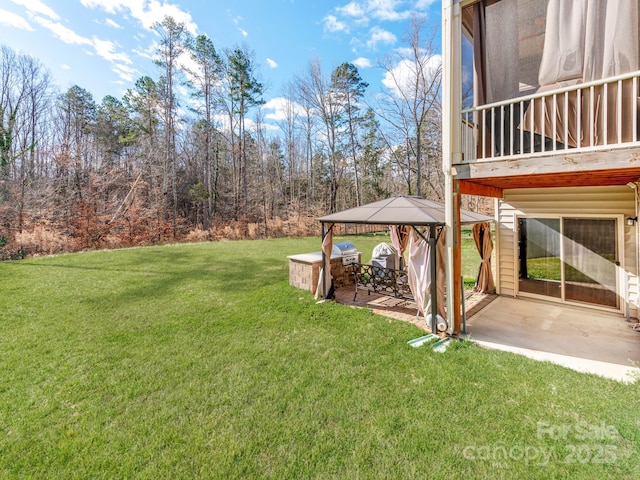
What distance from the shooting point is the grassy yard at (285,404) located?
2.31 metres

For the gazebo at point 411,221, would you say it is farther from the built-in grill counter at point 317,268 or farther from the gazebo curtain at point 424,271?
the built-in grill counter at point 317,268

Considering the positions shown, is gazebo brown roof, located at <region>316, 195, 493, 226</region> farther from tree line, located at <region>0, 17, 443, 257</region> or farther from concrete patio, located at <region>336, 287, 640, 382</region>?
tree line, located at <region>0, 17, 443, 257</region>

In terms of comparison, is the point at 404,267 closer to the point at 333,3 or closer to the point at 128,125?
the point at 333,3

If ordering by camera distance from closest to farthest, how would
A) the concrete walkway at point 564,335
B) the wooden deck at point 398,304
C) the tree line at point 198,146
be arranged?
the concrete walkway at point 564,335, the wooden deck at point 398,304, the tree line at point 198,146

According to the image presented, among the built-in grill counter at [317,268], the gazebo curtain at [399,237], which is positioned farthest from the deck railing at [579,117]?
the built-in grill counter at [317,268]

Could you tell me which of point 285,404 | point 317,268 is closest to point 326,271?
point 317,268

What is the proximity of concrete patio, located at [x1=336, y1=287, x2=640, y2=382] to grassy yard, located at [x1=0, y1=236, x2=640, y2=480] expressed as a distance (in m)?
0.42

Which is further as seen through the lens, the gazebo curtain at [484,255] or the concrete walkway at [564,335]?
the gazebo curtain at [484,255]

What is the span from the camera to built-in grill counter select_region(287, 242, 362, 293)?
22.5ft

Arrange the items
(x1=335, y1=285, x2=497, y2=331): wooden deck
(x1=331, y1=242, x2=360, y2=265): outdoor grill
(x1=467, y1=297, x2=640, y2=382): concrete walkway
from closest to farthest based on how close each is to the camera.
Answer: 1. (x1=467, y1=297, x2=640, y2=382): concrete walkway
2. (x1=335, y1=285, x2=497, y2=331): wooden deck
3. (x1=331, y1=242, x2=360, y2=265): outdoor grill

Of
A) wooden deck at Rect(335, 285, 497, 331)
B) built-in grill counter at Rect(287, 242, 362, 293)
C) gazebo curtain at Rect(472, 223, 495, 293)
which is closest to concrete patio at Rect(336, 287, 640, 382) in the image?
wooden deck at Rect(335, 285, 497, 331)

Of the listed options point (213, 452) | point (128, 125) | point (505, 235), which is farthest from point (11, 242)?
point (505, 235)

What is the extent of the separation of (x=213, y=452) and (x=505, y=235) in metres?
6.99

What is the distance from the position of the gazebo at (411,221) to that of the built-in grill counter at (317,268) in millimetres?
532
